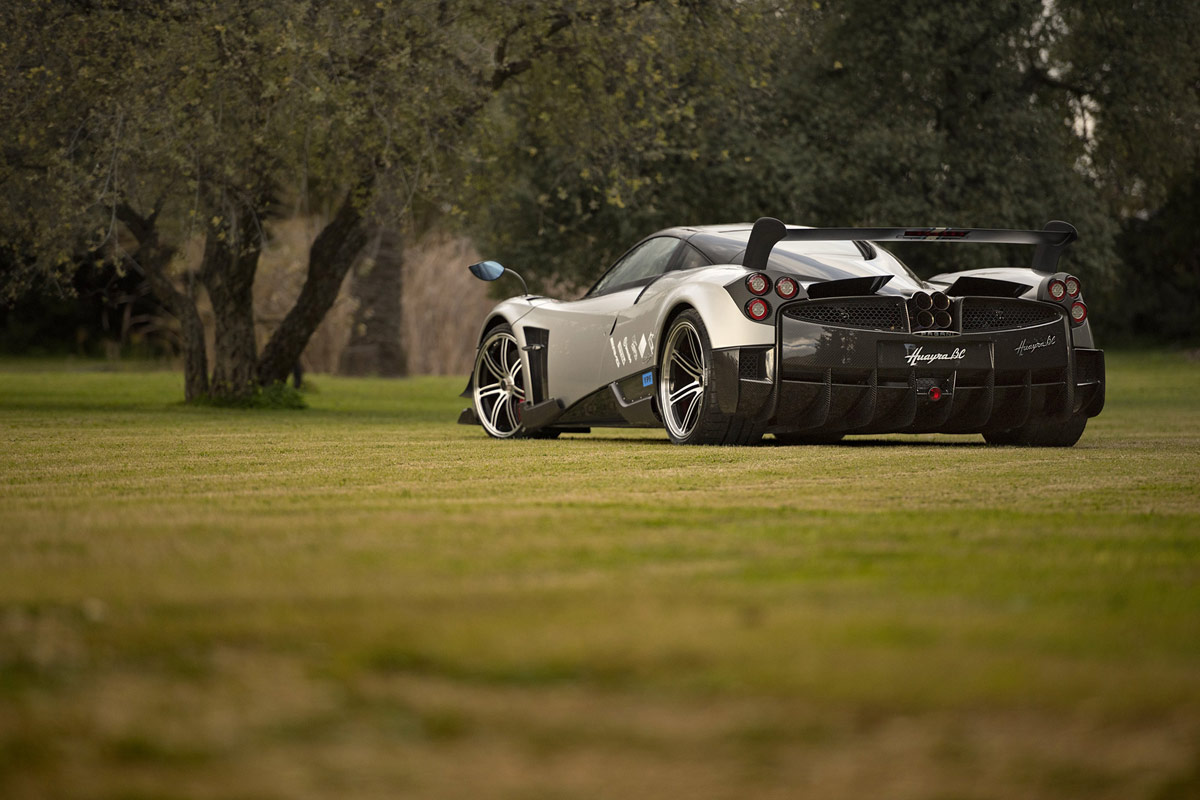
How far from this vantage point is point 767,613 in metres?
3.07

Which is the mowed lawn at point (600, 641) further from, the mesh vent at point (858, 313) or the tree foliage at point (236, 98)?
the tree foliage at point (236, 98)

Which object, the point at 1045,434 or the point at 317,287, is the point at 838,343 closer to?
the point at 1045,434

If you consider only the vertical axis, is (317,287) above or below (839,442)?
above

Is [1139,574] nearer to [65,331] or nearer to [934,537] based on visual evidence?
[934,537]

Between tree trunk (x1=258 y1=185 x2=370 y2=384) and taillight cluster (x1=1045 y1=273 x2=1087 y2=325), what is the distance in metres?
8.94

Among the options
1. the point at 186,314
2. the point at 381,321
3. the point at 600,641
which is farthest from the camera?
the point at 381,321

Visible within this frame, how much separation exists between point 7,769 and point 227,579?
145cm

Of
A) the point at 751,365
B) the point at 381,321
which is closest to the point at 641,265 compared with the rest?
the point at 751,365

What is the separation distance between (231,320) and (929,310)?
9.95 meters

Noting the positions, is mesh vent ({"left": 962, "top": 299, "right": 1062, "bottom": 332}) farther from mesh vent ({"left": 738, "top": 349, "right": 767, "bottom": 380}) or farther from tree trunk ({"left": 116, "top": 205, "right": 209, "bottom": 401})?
tree trunk ({"left": 116, "top": 205, "right": 209, "bottom": 401})

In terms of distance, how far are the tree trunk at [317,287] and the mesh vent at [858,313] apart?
28.7 feet

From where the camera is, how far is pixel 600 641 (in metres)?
2.79

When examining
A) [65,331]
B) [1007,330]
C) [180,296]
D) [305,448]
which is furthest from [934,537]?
[65,331]

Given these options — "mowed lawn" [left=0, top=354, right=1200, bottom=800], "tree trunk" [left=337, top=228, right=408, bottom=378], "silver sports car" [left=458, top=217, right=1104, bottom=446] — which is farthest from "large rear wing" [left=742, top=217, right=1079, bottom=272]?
"tree trunk" [left=337, top=228, right=408, bottom=378]
